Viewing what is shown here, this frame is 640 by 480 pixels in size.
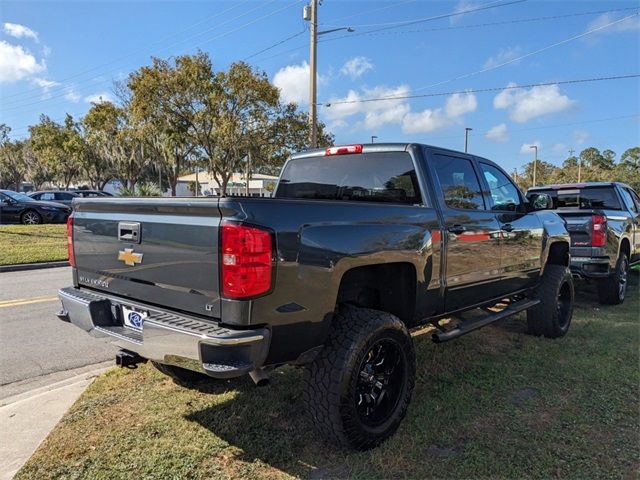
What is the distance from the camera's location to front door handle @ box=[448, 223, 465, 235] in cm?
392

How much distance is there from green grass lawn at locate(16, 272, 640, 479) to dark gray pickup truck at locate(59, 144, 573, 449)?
26 centimetres

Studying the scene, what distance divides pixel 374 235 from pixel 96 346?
3663 millimetres

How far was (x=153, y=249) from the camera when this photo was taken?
114 inches

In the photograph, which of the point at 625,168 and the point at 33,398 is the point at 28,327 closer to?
the point at 33,398

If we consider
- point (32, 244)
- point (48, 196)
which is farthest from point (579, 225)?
point (48, 196)

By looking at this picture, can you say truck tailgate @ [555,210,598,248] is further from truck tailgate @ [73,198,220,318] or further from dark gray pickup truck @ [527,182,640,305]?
truck tailgate @ [73,198,220,318]

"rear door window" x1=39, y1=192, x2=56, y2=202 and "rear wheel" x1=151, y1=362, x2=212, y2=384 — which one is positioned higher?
"rear door window" x1=39, y1=192, x2=56, y2=202

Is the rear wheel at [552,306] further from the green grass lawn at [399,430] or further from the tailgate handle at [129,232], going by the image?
the tailgate handle at [129,232]

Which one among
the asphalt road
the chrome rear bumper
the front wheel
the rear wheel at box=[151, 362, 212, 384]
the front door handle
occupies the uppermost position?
the front door handle

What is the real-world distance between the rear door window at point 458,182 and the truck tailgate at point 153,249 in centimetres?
217

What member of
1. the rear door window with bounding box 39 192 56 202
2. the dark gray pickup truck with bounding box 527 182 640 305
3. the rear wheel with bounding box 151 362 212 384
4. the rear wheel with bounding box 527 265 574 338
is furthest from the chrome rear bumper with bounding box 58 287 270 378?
the rear door window with bounding box 39 192 56 202

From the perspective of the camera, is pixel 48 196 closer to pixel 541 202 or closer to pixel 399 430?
pixel 541 202

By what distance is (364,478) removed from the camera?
2.78m

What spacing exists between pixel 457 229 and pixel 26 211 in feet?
65.4
